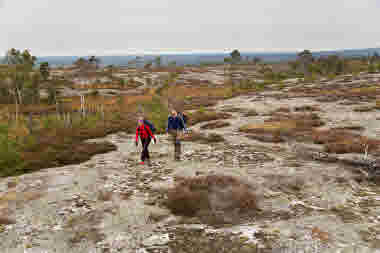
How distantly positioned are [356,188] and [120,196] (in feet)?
26.3

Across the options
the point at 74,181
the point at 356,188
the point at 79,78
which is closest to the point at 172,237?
the point at 74,181

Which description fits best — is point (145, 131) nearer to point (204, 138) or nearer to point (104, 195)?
point (104, 195)

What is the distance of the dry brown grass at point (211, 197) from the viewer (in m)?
7.99

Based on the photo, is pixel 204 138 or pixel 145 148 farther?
pixel 204 138

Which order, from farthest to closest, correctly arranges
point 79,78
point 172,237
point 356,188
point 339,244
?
point 79,78
point 356,188
point 172,237
point 339,244

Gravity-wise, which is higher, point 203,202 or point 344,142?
point 344,142

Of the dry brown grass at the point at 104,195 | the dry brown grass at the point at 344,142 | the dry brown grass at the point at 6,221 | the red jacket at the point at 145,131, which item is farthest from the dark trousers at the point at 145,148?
the dry brown grass at the point at 344,142

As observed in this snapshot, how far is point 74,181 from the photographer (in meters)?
10.6

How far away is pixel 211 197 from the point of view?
876cm

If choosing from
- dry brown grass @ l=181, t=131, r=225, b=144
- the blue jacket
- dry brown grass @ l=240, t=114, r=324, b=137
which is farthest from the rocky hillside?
dry brown grass @ l=240, t=114, r=324, b=137

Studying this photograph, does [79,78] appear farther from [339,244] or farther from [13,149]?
[339,244]

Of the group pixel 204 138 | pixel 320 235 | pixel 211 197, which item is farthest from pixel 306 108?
pixel 320 235

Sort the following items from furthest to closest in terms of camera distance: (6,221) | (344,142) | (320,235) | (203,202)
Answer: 1. (344,142)
2. (203,202)
3. (6,221)
4. (320,235)

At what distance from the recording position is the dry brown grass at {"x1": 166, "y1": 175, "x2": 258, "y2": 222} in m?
7.99
